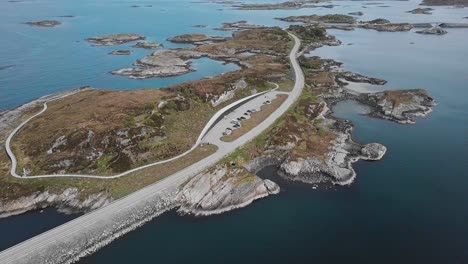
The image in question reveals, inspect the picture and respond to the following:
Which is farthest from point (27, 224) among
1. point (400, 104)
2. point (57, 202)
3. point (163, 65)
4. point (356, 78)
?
point (356, 78)

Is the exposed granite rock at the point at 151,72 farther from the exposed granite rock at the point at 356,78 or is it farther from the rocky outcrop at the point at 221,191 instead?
the rocky outcrop at the point at 221,191

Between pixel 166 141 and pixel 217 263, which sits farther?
pixel 166 141

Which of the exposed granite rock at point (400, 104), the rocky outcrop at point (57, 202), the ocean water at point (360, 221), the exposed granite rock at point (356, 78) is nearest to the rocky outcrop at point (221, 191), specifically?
the ocean water at point (360, 221)

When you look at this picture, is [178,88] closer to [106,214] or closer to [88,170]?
[88,170]

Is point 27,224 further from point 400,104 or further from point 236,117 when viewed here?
point 400,104

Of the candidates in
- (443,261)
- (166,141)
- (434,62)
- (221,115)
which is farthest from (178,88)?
(434,62)
